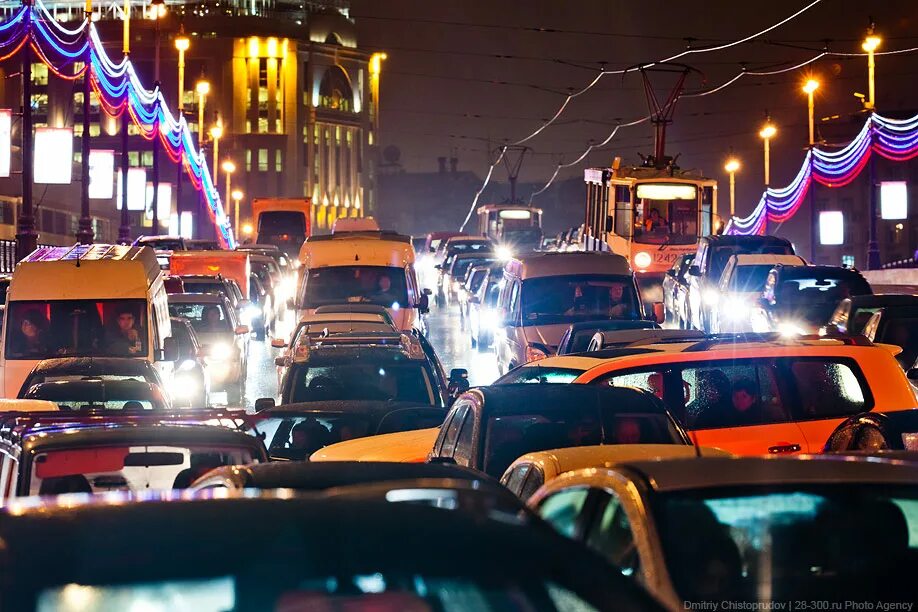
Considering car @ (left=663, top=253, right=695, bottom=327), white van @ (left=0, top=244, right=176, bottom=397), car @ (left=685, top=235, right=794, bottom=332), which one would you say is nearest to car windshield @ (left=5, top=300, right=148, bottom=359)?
white van @ (left=0, top=244, right=176, bottom=397)

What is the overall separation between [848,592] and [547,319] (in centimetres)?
1711

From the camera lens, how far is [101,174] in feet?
169

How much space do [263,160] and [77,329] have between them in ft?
418

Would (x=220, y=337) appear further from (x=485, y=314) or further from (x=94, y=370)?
(x=94, y=370)

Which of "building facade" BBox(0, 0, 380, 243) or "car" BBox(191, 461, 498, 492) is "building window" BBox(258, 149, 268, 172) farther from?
"car" BBox(191, 461, 498, 492)

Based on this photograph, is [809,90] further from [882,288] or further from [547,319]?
[547,319]

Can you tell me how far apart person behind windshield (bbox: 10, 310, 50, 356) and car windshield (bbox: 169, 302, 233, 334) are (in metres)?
6.07

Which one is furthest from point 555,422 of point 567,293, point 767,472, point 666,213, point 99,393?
point 666,213

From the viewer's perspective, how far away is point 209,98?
139 m

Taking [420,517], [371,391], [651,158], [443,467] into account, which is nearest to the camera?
[420,517]

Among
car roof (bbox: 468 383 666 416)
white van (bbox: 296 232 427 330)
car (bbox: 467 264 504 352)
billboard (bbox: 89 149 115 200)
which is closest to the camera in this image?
car roof (bbox: 468 383 666 416)

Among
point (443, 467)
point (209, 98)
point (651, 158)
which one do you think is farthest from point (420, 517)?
point (209, 98)

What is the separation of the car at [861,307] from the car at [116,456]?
11.8 metres

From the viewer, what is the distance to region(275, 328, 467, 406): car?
15086 millimetres
